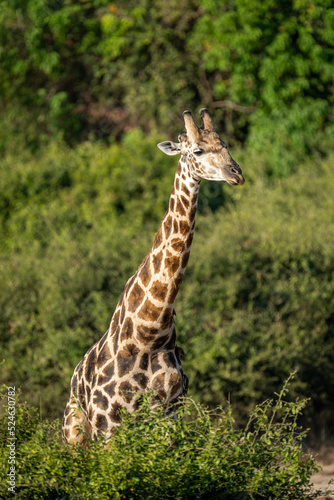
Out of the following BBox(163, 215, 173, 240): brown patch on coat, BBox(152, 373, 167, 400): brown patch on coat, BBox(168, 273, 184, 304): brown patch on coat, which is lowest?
BBox(152, 373, 167, 400): brown patch on coat

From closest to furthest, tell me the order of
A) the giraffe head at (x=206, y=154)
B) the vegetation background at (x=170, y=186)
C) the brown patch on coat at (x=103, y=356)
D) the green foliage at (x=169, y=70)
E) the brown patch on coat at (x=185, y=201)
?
the giraffe head at (x=206, y=154) → the brown patch on coat at (x=185, y=201) → the brown patch on coat at (x=103, y=356) → the vegetation background at (x=170, y=186) → the green foliage at (x=169, y=70)

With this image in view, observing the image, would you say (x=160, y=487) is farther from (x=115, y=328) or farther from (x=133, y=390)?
(x=115, y=328)

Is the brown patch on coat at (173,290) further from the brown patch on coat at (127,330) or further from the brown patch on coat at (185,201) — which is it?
the brown patch on coat at (185,201)

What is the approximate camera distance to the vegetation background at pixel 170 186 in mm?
7129

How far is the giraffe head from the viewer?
3963 millimetres

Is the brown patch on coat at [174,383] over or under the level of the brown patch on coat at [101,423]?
over

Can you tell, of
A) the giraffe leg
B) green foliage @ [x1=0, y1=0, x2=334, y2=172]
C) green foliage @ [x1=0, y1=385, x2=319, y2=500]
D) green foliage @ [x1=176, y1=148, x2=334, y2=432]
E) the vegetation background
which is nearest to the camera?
green foliage @ [x1=0, y1=385, x2=319, y2=500]

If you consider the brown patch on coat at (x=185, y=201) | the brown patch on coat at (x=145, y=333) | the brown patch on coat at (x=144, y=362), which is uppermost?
the brown patch on coat at (x=185, y=201)

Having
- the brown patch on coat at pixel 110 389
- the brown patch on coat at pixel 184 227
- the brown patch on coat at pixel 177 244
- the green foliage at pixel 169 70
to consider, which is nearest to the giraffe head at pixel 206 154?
the brown patch on coat at pixel 184 227

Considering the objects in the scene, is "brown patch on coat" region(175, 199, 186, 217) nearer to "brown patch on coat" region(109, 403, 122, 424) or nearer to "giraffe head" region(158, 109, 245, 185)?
"giraffe head" region(158, 109, 245, 185)

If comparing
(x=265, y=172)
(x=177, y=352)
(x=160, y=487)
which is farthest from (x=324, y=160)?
(x=160, y=487)

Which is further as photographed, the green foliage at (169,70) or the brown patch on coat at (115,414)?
the green foliage at (169,70)

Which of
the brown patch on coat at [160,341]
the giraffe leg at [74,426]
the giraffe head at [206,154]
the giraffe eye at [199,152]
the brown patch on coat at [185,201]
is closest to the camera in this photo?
the giraffe head at [206,154]

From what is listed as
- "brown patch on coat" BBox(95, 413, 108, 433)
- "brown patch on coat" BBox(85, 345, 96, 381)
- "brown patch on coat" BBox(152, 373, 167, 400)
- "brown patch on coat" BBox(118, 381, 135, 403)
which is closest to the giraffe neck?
"brown patch on coat" BBox(152, 373, 167, 400)
